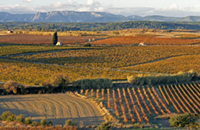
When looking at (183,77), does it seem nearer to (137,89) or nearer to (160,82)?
(160,82)

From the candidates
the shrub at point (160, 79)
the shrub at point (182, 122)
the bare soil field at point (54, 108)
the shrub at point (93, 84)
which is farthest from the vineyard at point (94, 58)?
the shrub at point (182, 122)

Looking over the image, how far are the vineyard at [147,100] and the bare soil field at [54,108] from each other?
6.30ft

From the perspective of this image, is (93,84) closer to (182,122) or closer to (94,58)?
(182,122)

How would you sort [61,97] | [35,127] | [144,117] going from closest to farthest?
1. [35,127]
2. [144,117]
3. [61,97]

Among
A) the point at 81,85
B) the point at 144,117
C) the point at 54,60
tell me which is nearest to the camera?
the point at 144,117

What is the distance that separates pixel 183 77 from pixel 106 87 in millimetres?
12162

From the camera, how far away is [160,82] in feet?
95.8

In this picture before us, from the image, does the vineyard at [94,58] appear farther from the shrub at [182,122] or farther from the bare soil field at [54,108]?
the shrub at [182,122]

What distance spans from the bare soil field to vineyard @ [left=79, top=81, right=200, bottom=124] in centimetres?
192

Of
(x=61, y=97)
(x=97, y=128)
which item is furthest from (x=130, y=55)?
(x=97, y=128)

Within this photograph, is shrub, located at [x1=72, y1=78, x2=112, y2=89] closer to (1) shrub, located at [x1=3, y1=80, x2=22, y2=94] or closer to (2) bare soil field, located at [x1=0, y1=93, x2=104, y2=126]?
(2) bare soil field, located at [x1=0, y1=93, x2=104, y2=126]

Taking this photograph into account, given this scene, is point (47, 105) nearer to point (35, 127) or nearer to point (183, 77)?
point (35, 127)

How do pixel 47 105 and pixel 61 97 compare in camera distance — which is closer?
pixel 47 105

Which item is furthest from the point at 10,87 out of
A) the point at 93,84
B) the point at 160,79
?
the point at 160,79
